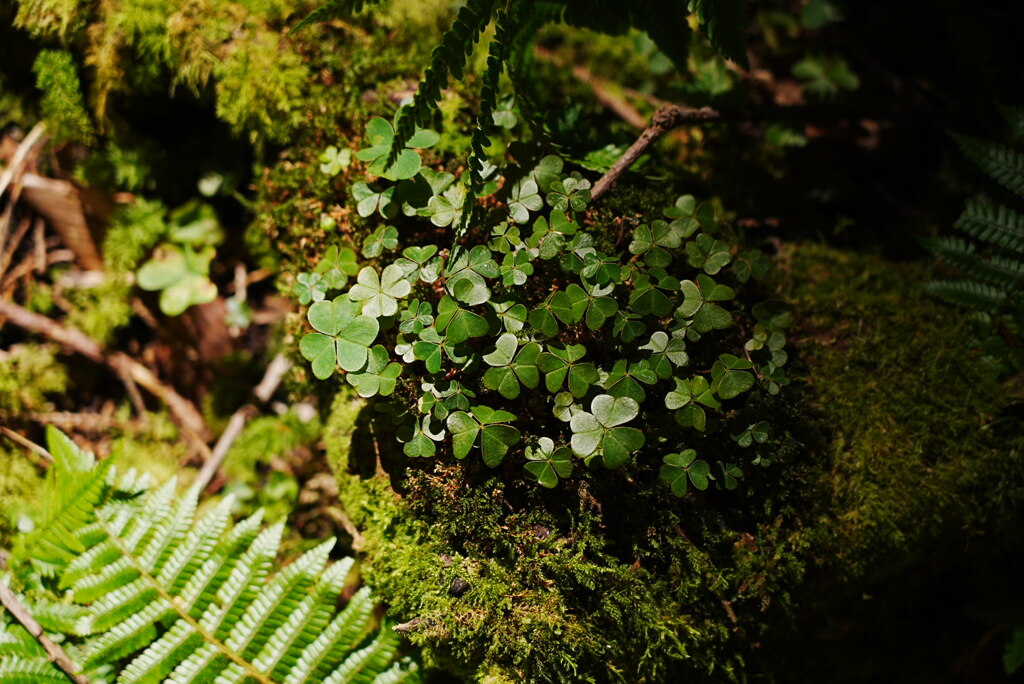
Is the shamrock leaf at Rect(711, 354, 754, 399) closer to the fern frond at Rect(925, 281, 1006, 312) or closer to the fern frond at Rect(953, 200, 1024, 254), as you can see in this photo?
the fern frond at Rect(925, 281, 1006, 312)

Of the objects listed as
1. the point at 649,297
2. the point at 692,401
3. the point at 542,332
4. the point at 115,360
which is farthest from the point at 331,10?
the point at 115,360

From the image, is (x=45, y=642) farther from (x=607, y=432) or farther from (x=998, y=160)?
(x=998, y=160)

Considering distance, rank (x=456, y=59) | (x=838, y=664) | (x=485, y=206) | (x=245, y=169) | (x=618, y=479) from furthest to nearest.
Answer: (x=245, y=169), (x=838, y=664), (x=485, y=206), (x=618, y=479), (x=456, y=59)

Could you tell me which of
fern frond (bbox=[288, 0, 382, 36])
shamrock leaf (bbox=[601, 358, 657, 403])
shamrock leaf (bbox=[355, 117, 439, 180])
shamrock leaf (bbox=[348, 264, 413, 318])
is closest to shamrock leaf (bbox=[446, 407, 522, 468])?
shamrock leaf (bbox=[601, 358, 657, 403])

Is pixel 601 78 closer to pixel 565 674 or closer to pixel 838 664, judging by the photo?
pixel 565 674

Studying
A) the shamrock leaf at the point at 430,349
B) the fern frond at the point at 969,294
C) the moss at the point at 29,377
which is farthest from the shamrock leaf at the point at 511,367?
the moss at the point at 29,377

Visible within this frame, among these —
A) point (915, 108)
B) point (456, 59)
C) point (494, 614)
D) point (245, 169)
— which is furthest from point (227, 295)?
point (915, 108)
